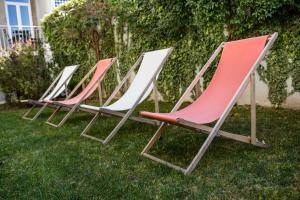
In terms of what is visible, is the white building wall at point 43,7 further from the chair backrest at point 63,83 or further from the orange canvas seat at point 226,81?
the orange canvas seat at point 226,81

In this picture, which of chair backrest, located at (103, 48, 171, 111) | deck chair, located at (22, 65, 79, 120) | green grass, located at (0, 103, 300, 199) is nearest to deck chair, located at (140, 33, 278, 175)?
green grass, located at (0, 103, 300, 199)

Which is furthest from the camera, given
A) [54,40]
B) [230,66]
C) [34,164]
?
[54,40]

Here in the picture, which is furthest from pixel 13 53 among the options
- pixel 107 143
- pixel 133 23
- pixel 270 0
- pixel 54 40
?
pixel 270 0

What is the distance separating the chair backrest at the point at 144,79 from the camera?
4631 mm

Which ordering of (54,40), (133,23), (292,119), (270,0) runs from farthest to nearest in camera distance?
(54,40)
(133,23)
(270,0)
(292,119)

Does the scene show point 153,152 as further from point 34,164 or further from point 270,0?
point 270,0

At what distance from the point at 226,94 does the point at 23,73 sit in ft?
21.4

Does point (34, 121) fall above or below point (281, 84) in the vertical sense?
below

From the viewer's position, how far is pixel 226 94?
3.66m

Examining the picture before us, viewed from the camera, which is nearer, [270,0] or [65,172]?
[65,172]

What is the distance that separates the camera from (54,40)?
11086 millimetres

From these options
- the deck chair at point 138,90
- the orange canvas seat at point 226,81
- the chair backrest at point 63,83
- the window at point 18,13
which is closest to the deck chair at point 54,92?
the chair backrest at point 63,83

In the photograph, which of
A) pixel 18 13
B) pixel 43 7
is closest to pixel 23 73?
pixel 43 7

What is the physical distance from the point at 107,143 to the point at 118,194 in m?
1.64
